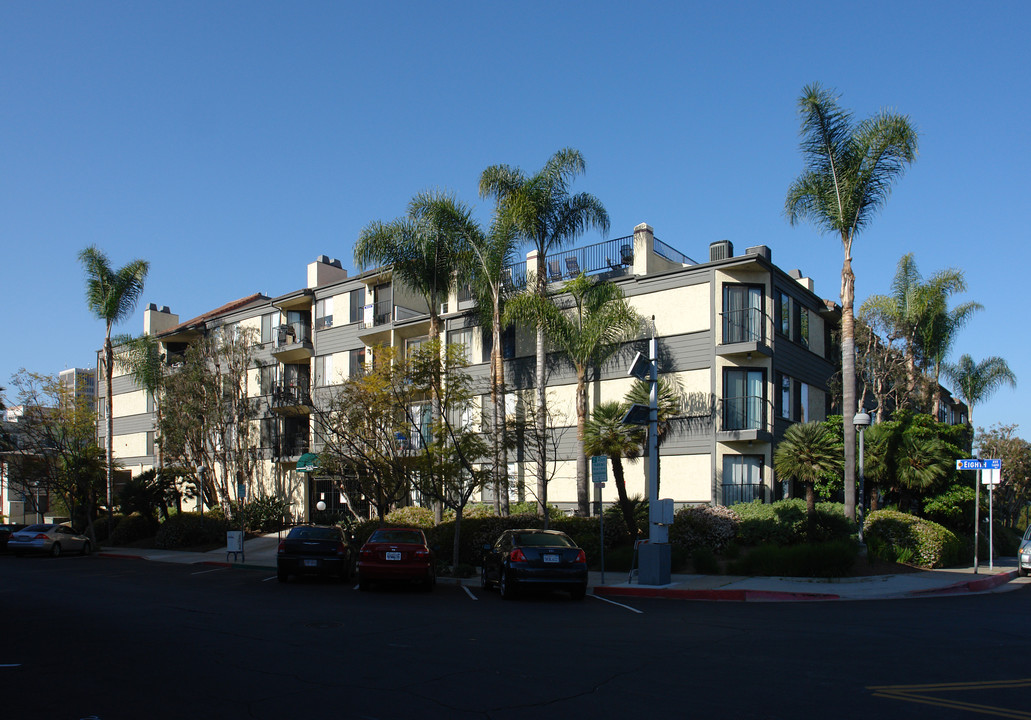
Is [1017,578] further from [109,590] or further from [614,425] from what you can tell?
[109,590]

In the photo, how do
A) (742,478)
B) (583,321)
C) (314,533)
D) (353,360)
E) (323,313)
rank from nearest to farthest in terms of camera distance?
(314,533) < (583,321) < (742,478) < (353,360) < (323,313)

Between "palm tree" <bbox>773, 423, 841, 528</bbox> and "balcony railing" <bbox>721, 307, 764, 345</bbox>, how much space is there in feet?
23.6

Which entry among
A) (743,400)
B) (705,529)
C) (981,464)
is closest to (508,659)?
(705,529)

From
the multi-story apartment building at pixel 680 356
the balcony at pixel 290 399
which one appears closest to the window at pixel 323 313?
the multi-story apartment building at pixel 680 356

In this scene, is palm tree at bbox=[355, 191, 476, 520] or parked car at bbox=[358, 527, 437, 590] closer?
parked car at bbox=[358, 527, 437, 590]

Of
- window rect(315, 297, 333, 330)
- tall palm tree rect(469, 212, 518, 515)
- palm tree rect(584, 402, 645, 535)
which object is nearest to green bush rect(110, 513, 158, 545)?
window rect(315, 297, 333, 330)

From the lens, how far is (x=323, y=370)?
1635 inches

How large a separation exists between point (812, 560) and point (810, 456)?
3067 millimetres

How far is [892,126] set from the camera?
76.5 feet

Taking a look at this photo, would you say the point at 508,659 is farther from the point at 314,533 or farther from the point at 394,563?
the point at 314,533

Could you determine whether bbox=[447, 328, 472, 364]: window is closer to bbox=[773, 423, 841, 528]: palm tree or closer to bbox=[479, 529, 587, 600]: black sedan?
bbox=[773, 423, 841, 528]: palm tree

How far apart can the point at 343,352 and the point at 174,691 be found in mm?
33250

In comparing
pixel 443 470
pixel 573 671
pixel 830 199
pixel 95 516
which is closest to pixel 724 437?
pixel 830 199

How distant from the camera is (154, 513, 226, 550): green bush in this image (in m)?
35.6
